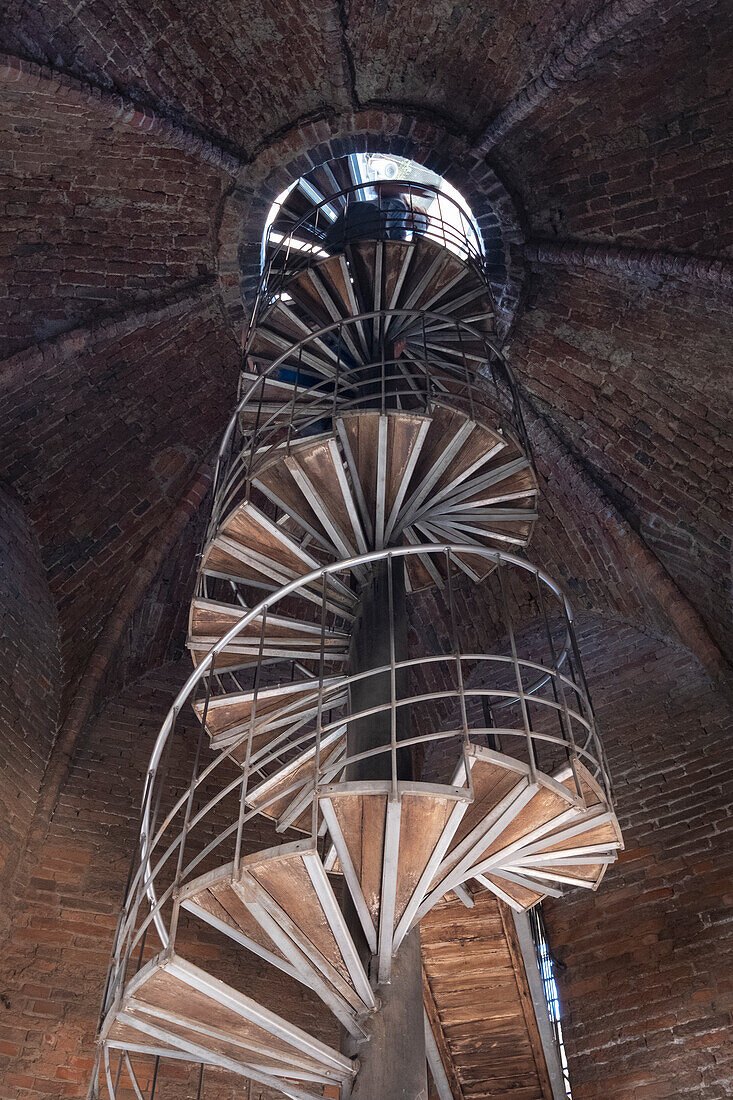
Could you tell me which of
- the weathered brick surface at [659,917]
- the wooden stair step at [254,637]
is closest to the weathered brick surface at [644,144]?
the weathered brick surface at [659,917]

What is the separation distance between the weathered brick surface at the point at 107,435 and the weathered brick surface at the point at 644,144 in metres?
2.93

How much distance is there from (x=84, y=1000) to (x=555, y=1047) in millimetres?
2777

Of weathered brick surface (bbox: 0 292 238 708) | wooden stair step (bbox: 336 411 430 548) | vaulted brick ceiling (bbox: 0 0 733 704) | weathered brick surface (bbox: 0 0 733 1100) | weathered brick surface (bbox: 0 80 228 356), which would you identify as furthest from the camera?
weathered brick surface (bbox: 0 292 238 708)

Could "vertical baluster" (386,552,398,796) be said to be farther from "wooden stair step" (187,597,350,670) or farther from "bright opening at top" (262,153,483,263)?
"bright opening at top" (262,153,483,263)

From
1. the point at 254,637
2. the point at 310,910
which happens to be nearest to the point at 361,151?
the point at 254,637

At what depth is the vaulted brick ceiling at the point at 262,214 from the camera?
7.13 meters

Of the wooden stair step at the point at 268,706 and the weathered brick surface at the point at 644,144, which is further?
the weathered brick surface at the point at 644,144

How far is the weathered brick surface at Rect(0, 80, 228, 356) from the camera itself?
7.29 metres

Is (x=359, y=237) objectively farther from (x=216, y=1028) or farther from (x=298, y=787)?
(x=216, y=1028)

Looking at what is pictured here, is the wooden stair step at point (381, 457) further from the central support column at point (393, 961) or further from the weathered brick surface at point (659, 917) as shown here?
the weathered brick surface at point (659, 917)

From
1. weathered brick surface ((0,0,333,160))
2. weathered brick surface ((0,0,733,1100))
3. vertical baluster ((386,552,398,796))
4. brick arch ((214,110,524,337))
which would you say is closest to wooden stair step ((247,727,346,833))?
vertical baluster ((386,552,398,796))

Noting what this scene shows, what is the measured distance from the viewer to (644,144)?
7.32 metres

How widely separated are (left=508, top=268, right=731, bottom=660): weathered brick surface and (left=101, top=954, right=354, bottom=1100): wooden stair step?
4.61m

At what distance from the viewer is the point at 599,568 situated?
337 inches
